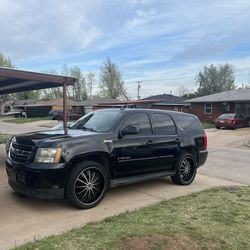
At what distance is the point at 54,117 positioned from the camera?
5234 centimetres

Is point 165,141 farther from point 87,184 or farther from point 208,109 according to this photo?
point 208,109

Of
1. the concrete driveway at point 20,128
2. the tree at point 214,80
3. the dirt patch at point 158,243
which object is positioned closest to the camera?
the dirt patch at point 158,243

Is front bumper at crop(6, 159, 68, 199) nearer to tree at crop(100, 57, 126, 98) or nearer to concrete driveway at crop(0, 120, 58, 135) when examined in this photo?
concrete driveway at crop(0, 120, 58, 135)

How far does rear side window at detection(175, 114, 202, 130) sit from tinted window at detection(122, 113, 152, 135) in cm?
102

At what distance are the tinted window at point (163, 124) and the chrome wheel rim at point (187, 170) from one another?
77 centimetres

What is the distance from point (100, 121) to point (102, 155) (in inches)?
38.7

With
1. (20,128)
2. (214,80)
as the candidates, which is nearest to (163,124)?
(20,128)

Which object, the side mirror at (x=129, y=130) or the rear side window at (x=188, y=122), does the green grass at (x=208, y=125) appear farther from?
the side mirror at (x=129, y=130)

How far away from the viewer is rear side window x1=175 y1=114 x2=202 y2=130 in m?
7.91

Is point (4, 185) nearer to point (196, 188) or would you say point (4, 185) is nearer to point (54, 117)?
point (196, 188)

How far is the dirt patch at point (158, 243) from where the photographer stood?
4191 millimetres

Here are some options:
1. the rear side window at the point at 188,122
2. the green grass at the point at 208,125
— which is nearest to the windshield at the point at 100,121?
the rear side window at the point at 188,122

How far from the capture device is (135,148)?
262 inches

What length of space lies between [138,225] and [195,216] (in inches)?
40.0
